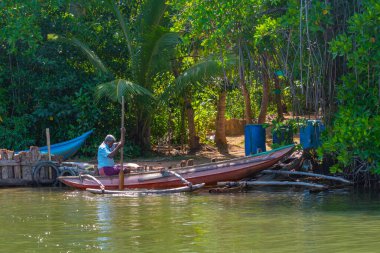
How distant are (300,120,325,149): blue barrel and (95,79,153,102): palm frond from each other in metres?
4.76

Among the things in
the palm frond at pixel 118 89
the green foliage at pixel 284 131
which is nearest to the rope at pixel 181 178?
the green foliage at pixel 284 131

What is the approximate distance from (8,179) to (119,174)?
10.7 ft

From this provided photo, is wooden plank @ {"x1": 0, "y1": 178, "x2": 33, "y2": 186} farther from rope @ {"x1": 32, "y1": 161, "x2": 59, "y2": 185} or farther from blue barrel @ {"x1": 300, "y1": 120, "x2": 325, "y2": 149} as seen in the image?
blue barrel @ {"x1": 300, "y1": 120, "x2": 325, "y2": 149}

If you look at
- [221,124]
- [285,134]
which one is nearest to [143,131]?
[221,124]

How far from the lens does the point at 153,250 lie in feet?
31.3

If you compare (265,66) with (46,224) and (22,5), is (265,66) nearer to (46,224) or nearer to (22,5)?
(46,224)

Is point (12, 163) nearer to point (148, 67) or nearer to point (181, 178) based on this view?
point (181, 178)

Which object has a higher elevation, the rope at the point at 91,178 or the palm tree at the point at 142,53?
the palm tree at the point at 142,53

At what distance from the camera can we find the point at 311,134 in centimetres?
1614

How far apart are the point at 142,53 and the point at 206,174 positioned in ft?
18.1

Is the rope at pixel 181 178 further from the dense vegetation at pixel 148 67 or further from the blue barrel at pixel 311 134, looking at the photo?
the blue barrel at pixel 311 134

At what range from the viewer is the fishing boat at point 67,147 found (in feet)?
63.5

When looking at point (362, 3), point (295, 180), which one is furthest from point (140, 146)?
point (362, 3)

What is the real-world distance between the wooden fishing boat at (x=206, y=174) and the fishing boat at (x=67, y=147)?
3669mm
